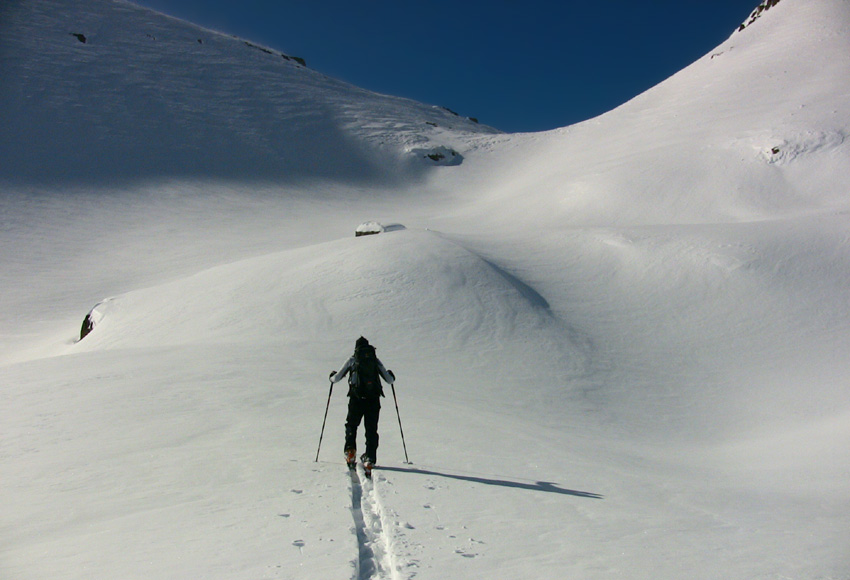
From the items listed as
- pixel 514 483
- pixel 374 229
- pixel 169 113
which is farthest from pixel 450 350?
pixel 169 113

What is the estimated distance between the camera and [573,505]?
608 cm

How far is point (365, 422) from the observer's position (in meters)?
7.40

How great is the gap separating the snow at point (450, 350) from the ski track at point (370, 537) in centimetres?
4

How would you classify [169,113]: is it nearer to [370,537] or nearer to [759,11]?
[370,537]

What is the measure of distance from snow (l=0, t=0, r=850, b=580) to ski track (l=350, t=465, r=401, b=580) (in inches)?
1.7

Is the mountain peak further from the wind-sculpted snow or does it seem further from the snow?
the wind-sculpted snow

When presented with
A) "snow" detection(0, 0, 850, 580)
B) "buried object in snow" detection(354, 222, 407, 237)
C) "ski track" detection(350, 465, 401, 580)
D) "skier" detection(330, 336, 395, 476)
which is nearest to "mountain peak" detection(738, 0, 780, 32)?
"snow" detection(0, 0, 850, 580)

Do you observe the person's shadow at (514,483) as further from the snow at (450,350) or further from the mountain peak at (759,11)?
the mountain peak at (759,11)

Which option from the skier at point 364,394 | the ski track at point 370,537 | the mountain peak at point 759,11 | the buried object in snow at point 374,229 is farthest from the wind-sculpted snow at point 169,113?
the ski track at point 370,537

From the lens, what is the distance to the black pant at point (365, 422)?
720cm

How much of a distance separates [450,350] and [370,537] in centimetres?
1062

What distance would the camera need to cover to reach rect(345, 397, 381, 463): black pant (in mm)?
7203

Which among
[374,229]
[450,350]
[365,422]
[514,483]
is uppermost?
[374,229]

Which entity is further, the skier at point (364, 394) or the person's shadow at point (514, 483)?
the skier at point (364, 394)
